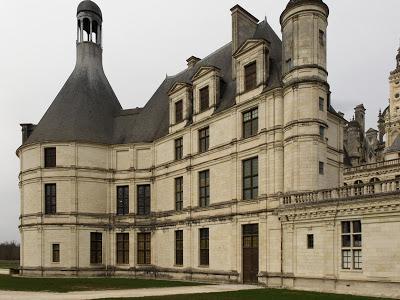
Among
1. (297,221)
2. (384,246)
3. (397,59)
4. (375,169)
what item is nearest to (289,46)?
(297,221)

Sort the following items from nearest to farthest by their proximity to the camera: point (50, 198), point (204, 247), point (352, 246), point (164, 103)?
point (352, 246) < point (204, 247) < point (50, 198) < point (164, 103)

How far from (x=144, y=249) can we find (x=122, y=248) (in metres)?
1.99

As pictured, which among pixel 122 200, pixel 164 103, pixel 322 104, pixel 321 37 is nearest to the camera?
pixel 322 104

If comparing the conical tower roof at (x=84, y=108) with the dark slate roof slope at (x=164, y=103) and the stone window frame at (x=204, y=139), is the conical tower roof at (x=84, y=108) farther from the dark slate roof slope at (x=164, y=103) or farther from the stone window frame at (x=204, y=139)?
the stone window frame at (x=204, y=139)

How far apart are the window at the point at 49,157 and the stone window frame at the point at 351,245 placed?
76.2ft

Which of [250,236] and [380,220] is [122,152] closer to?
[250,236]

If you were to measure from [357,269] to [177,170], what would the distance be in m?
15.7

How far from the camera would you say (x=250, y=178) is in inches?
1029

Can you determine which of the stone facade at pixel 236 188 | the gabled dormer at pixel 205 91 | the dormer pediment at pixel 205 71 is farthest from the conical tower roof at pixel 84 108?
the dormer pediment at pixel 205 71

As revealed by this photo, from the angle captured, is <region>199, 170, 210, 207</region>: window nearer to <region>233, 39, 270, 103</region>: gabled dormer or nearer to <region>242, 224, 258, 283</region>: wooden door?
<region>242, 224, 258, 283</region>: wooden door

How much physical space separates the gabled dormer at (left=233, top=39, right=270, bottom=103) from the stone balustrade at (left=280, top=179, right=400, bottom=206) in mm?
6625

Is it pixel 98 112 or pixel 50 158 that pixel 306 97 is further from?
pixel 50 158

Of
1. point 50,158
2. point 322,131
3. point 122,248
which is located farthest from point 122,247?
point 322,131

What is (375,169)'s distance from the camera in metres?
40.9
